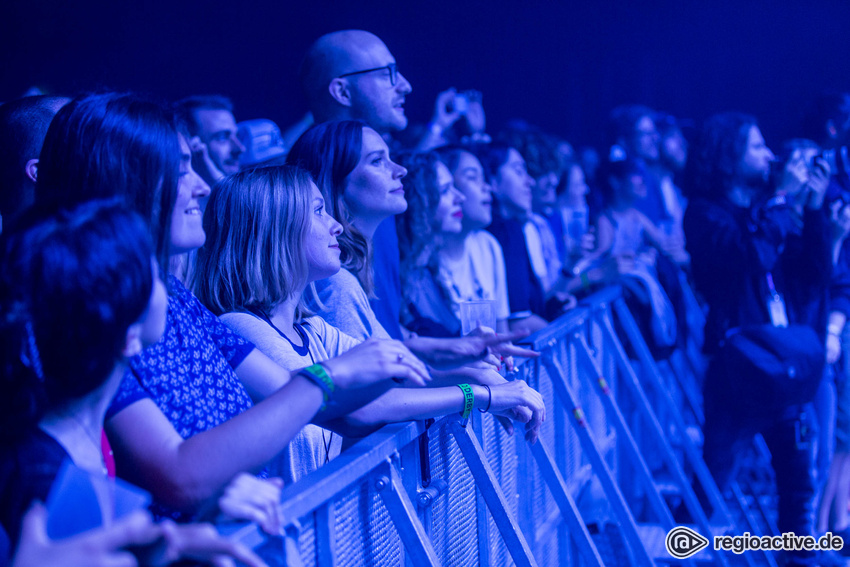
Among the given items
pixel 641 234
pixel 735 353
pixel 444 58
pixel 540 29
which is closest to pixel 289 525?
pixel 735 353

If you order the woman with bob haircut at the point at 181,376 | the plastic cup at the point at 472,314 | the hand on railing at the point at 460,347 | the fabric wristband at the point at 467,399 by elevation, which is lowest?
the fabric wristband at the point at 467,399

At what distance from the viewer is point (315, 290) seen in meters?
1.95

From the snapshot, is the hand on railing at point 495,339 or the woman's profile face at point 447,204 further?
the woman's profile face at point 447,204

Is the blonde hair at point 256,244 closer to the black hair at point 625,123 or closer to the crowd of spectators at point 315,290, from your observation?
the crowd of spectators at point 315,290

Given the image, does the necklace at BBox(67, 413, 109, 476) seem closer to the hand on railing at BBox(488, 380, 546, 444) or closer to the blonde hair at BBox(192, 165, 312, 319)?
the blonde hair at BBox(192, 165, 312, 319)

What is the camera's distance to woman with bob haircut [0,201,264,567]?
0.86 meters

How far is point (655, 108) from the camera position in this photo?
6836 mm

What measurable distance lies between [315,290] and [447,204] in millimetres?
1087

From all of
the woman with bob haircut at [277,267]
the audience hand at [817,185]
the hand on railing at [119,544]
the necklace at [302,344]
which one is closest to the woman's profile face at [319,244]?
the woman with bob haircut at [277,267]

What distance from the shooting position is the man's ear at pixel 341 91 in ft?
9.29

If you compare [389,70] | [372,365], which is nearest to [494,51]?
[389,70]

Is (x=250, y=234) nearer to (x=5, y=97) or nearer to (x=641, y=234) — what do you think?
(x=641, y=234)

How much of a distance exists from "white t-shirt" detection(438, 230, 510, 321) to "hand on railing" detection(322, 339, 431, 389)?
1677 mm

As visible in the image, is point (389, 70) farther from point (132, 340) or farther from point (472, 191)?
point (132, 340)
